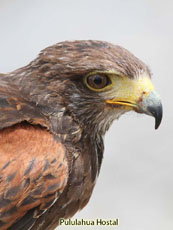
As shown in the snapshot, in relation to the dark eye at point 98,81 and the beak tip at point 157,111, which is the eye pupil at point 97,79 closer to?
the dark eye at point 98,81

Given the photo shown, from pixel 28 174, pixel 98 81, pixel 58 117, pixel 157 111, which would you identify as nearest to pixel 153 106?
pixel 157 111

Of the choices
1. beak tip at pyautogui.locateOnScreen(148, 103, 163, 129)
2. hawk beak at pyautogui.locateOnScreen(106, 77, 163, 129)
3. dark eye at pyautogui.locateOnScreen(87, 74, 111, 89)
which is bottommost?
beak tip at pyautogui.locateOnScreen(148, 103, 163, 129)

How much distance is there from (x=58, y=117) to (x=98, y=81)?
18.0 inches

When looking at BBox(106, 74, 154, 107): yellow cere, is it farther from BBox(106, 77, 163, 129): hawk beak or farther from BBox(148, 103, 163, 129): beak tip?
BBox(148, 103, 163, 129): beak tip

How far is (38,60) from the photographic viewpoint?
465cm

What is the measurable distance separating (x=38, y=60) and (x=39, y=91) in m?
0.29

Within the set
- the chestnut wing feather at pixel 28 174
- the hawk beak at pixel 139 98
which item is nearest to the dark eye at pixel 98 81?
the hawk beak at pixel 139 98

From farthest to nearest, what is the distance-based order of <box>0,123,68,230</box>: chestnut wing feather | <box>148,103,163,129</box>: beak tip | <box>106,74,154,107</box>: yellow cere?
1. <box>106,74,154,107</box>: yellow cere
2. <box>148,103,163,129</box>: beak tip
3. <box>0,123,68,230</box>: chestnut wing feather

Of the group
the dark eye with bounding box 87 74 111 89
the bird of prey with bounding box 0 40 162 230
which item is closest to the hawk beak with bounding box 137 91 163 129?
the bird of prey with bounding box 0 40 162 230

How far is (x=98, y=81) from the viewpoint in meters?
4.43

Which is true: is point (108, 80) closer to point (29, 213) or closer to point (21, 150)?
point (21, 150)

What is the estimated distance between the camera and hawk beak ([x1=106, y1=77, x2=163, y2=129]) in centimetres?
439

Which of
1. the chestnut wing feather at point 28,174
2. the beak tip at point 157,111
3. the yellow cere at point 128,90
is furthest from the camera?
A: the yellow cere at point 128,90

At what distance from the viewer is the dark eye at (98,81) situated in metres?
4.43
